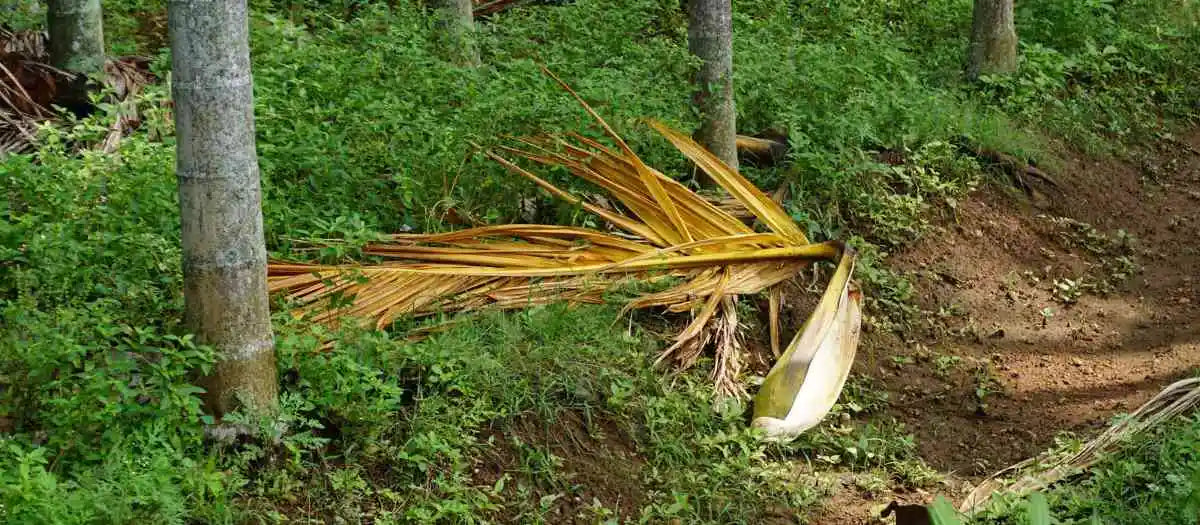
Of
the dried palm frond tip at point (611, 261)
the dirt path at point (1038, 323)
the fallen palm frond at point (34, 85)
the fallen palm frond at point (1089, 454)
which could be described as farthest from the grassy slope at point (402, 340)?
the fallen palm frond at point (34, 85)

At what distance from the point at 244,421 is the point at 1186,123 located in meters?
7.74

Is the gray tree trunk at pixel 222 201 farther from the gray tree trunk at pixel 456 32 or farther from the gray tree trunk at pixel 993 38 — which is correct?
the gray tree trunk at pixel 993 38

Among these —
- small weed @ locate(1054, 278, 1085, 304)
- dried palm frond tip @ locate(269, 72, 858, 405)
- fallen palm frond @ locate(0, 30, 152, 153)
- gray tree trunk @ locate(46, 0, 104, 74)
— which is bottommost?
small weed @ locate(1054, 278, 1085, 304)

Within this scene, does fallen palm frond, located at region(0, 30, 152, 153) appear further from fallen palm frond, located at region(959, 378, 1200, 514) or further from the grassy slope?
fallen palm frond, located at region(959, 378, 1200, 514)

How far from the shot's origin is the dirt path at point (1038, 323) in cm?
563

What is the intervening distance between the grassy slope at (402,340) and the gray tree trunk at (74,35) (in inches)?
35.9

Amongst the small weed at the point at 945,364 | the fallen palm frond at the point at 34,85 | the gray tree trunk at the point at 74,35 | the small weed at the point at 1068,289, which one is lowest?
the small weed at the point at 945,364

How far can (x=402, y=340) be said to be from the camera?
4898 millimetres

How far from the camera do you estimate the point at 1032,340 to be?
21.2 feet

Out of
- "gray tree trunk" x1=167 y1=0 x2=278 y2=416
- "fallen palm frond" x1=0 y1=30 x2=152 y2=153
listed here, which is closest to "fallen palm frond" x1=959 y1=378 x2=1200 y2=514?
"gray tree trunk" x1=167 y1=0 x2=278 y2=416

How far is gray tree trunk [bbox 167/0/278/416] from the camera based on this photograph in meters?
3.89

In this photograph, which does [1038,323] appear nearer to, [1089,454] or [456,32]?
[1089,454]

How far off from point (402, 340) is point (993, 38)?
5771 mm

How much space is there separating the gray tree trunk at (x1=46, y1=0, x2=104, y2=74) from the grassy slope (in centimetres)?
91
